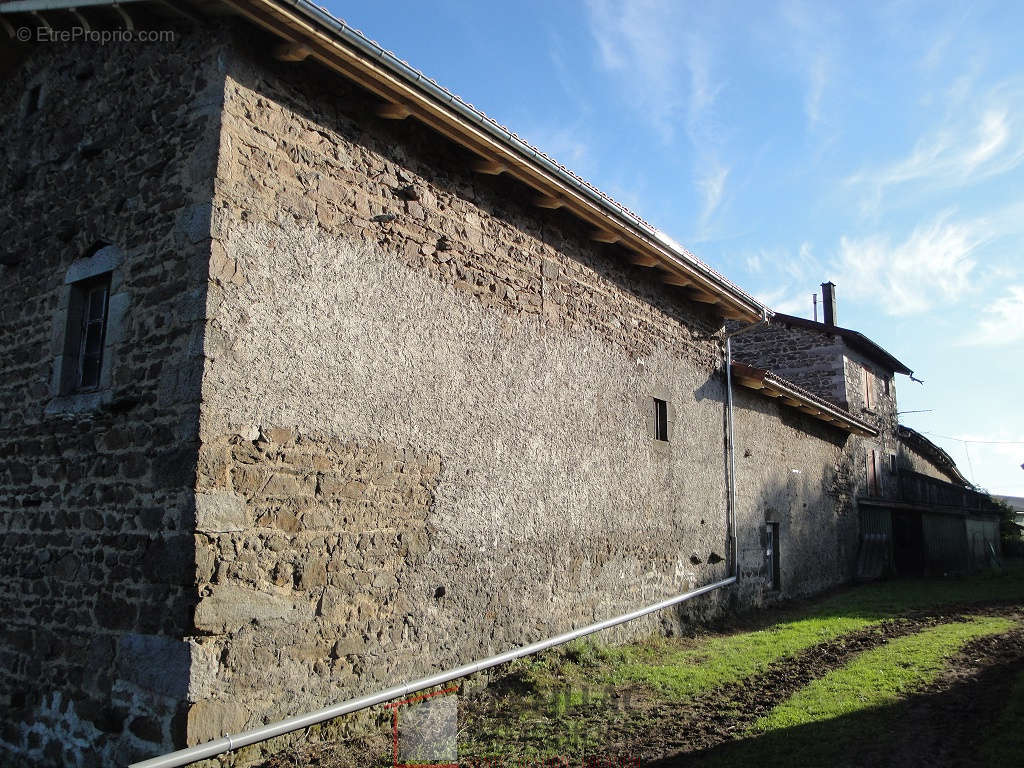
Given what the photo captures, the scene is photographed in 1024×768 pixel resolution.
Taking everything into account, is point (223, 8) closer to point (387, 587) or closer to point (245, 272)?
point (245, 272)

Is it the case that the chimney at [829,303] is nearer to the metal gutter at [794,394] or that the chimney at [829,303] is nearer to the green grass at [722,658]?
the metal gutter at [794,394]

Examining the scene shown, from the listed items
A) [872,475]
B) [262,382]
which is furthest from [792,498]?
[262,382]

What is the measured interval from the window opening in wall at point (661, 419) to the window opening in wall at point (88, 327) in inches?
234

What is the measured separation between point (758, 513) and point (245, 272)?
8.82 m

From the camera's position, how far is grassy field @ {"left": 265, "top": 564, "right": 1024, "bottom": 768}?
4938 millimetres

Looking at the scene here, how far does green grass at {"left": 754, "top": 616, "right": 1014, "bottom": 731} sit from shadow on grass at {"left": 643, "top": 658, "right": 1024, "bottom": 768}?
138 mm

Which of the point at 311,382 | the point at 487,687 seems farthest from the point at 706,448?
the point at 311,382

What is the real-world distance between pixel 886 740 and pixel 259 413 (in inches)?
184

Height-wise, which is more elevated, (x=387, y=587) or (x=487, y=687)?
(x=387, y=587)

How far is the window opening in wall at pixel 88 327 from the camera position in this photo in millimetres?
5742

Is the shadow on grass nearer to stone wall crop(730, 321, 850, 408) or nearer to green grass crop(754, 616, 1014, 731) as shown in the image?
green grass crop(754, 616, 1014, 731)

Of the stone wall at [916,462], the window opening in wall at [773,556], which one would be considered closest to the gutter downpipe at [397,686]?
the window opening in wall at [773,556]

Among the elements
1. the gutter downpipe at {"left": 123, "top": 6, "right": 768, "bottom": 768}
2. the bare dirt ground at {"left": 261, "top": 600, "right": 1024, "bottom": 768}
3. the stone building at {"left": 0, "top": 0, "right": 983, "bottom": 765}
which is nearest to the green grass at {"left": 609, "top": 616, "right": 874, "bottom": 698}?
the bare dirt ground at {"left": 261, "top": 600, "right": 1024, "bottom": 768}

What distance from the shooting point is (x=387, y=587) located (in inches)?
224
